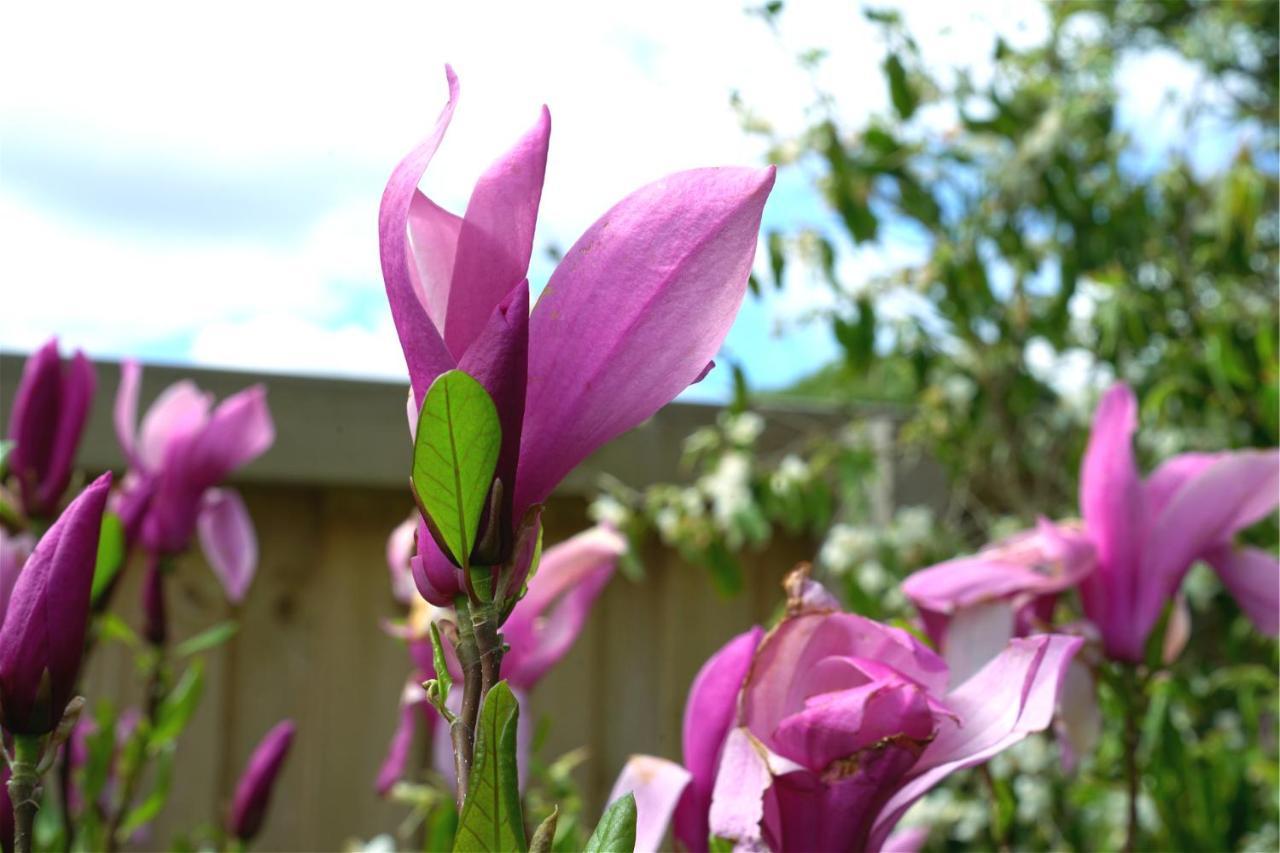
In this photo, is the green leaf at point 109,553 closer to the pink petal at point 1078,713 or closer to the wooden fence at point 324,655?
the pink petal at point 1078,713

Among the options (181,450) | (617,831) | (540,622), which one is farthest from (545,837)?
(181,450)

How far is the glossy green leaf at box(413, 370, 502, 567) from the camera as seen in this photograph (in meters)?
0.32

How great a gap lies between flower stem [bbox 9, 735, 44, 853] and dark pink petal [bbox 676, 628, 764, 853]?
21cm

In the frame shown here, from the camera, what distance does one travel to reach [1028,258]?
6.66ft

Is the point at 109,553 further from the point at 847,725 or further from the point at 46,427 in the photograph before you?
the point at 847,725

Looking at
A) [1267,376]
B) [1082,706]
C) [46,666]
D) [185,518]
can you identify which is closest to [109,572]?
[185,518]

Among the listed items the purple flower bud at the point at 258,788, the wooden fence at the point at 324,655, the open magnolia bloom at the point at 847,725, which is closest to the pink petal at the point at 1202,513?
the open magnolia bloom at the point at 847,725

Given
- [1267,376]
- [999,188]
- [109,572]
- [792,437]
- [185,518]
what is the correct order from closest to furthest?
[109,572] < [185,518] < [1267,376] < [999,188] < [792,437]

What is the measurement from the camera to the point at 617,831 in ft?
1.11

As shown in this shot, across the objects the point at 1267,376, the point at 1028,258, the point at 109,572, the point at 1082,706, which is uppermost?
the point at 1028,258

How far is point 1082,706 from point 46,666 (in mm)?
544

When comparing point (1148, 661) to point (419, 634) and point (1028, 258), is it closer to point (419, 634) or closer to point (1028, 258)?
point (419, 634)

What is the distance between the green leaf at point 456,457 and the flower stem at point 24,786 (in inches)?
6.1

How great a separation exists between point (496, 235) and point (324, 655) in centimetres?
143
